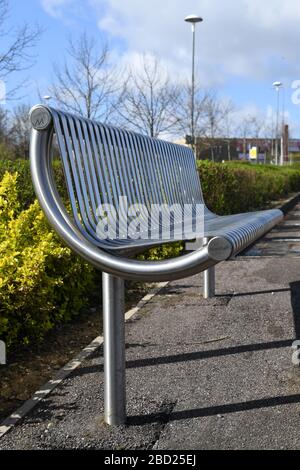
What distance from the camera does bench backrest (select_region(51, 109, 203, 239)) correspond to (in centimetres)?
269

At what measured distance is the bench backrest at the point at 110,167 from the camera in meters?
2.69

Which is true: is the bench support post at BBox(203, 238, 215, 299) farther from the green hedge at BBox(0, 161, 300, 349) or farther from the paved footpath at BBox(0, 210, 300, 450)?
the green hedge at BBox(0, 161, 300, 349)

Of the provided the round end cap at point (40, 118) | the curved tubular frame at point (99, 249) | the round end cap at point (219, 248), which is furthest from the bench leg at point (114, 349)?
the round end cap at point (40, 118)

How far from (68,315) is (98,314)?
476mm

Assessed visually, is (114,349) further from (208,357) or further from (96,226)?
(208,357)

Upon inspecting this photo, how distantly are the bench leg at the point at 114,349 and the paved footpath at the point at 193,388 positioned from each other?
0.09 metres

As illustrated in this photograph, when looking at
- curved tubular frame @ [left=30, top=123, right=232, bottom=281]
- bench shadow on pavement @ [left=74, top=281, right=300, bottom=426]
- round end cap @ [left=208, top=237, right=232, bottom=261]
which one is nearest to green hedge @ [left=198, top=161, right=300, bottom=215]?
bench shadow on pavement @ [left=74, top=281, right=300, bottom=426]

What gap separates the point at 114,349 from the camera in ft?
8.84

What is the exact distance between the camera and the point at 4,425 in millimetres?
2715

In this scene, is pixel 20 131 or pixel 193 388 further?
pixel 20 131

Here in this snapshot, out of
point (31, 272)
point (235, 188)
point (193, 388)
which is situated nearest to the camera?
point (193, 388)

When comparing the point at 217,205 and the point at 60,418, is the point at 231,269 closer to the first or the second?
the point at 217,205

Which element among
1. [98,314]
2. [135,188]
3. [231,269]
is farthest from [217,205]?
[135,188]

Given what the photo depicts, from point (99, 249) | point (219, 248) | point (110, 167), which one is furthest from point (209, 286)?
point (219, 248)
